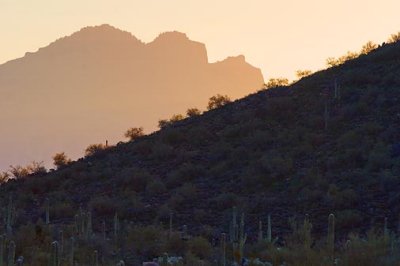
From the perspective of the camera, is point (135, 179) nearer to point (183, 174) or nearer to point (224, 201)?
point (183, 174)

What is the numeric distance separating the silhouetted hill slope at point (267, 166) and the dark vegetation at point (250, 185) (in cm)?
8

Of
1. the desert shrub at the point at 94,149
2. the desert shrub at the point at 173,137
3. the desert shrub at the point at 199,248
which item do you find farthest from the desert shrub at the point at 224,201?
the desert shrub at the point at 94,149

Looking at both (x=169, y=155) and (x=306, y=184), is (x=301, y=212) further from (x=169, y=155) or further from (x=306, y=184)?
(x=169, y=155)

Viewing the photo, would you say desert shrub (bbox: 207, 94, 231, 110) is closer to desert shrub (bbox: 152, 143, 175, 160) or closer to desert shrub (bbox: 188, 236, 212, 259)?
desert shrub (bbox: 152, 143, 175, 160)

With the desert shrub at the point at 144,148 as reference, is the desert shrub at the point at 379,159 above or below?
below

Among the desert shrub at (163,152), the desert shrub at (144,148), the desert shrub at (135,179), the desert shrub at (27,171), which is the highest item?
the desert shrub at (144,148)

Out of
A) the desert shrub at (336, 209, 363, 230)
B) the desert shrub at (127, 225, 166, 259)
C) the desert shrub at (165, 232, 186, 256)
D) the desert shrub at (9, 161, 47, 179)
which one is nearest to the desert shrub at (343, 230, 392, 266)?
the desert shrub at (165, 232, 186, 256)

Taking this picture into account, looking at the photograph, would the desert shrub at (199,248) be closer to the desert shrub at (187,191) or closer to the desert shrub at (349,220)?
the desert shrub at (349,220)

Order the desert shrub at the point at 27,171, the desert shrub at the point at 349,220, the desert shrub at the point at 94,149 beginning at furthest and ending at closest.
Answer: the desert shrub at the point at 94,149 < the desert shrub at the point at 27,171 < the desert shrub at the point at 349,220

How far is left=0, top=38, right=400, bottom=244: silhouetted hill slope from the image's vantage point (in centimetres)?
3139

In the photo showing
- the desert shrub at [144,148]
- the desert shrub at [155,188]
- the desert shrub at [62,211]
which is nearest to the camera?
the desert shrub at [62,211]

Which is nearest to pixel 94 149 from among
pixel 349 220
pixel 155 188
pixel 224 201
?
pixel 155 188

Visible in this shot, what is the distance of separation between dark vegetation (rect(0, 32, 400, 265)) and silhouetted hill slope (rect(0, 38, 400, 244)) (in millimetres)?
81

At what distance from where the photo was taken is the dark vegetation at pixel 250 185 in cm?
2273
